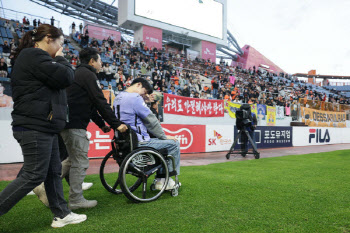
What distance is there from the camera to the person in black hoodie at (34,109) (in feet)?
6.58

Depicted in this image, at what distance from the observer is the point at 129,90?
11.0ft

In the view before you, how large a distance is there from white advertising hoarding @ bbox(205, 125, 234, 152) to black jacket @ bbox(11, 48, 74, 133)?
28.9 ft

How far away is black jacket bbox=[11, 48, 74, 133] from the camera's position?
6.59ft

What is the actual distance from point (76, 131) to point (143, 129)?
84cm

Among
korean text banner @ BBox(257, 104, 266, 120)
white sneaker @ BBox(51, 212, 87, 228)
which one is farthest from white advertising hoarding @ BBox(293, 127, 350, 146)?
white sneaker @ BBox(51, 212, 87, 228)

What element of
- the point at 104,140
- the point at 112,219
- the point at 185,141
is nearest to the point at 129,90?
the point at 112,219

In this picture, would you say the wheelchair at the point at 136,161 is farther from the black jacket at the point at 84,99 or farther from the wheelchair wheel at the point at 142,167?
the black jacket at the point at 84,99

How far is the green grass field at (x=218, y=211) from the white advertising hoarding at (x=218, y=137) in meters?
6.45

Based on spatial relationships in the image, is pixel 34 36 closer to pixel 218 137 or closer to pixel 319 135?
pixel 218 137

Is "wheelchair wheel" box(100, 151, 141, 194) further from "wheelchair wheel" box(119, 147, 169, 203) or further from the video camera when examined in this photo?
the video camera

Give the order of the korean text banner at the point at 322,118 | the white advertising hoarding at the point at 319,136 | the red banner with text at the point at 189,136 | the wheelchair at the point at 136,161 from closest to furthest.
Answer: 1. the wheelchair at the point at 136,161
2. the red banner with text at the point at 189,136
3. the white advertising hoarding at the point at 319,136
4. the korean text banner at the point at 322,118

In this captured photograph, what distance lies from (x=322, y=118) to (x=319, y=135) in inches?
112

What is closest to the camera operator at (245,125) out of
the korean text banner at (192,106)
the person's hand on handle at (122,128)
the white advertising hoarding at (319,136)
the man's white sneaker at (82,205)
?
the korean text banner at (192,106)

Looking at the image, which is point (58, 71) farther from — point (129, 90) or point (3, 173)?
point (3, 173)
